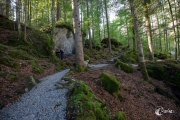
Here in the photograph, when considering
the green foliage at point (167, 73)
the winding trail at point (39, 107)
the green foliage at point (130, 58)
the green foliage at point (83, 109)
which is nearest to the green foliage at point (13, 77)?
the winding trail at point (39, 107)

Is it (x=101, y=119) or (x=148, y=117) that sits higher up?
(x=101, y=119)

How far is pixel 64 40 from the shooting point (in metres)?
17.7

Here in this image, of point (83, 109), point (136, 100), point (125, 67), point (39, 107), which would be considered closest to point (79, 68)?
point (136, 100)

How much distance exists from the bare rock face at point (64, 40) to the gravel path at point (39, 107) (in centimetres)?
1228

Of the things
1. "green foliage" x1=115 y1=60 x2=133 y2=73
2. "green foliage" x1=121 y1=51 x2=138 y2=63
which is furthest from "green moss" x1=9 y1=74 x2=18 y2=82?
"green foliage" x1=121 y1=51 x2=138 y2=63

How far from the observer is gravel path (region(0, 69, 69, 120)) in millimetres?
3982

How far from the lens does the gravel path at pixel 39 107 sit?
3982 mm

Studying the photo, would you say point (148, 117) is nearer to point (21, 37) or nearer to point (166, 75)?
point (166, 75)

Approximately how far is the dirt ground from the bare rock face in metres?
11.0

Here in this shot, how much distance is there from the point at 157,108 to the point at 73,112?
5.03m

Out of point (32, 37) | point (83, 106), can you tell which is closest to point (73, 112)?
point (83, 106)

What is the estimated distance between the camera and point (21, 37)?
13062mm

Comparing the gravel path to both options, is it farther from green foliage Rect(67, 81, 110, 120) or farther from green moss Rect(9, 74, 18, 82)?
green moss Rect(9, 74, 18, 82)

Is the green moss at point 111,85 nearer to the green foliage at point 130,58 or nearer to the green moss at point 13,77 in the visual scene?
the green moss at point 13,77
